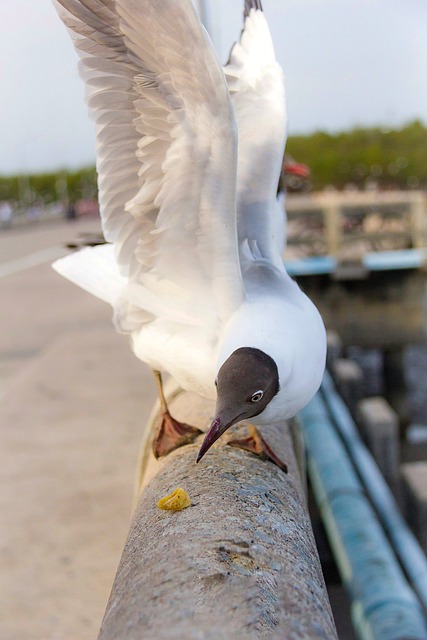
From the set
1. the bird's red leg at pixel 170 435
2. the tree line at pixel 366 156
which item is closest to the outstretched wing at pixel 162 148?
the bird's red leg at pixel 170 435

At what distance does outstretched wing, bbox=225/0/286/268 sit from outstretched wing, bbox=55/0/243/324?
0.26 metres

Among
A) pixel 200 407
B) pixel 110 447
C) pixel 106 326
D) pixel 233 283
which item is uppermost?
pixel 233 283

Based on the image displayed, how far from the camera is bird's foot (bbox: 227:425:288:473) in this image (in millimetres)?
2367

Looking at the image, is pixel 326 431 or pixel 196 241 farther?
pixel 326 431

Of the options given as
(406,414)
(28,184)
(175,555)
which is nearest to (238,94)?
(175,555)

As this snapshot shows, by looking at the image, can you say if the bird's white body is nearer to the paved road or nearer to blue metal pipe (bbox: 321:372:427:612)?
the paved road

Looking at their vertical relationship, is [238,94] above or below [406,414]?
above

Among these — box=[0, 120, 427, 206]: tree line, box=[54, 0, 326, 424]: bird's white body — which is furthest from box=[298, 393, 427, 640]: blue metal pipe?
box=[0, 120, 427, 206]: tree line

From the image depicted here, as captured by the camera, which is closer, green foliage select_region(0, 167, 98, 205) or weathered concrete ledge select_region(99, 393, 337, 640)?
weathered concrete ledge select_region(99, 393, 337, 640)

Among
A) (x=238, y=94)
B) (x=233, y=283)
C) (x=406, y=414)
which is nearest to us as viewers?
(x=233, y=283)

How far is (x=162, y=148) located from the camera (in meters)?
2.52

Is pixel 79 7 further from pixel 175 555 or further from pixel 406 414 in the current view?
pixel 406 414

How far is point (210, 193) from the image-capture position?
2406 mm

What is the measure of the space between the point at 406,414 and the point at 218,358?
720 cm
